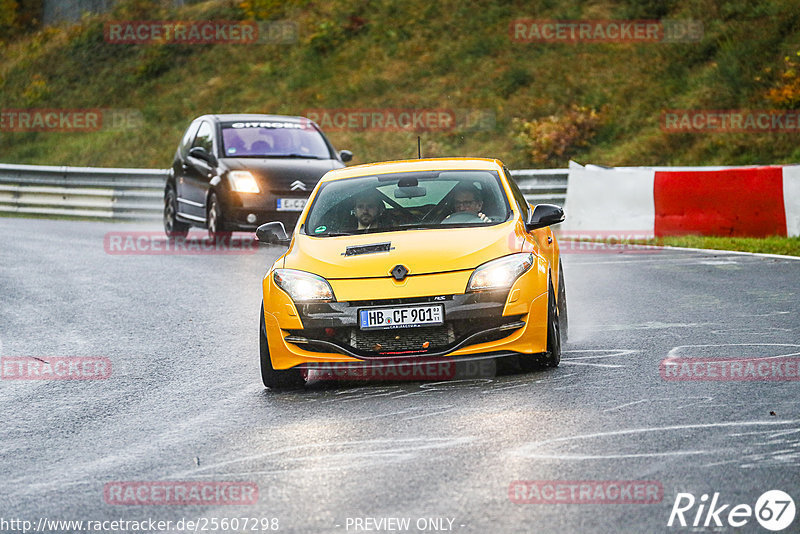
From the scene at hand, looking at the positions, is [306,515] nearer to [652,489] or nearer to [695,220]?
[652,489]

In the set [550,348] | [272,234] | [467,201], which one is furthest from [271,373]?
[467,201]

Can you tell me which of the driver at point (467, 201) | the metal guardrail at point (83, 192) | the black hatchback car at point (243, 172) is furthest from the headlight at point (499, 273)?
the metal guardrail at point (83, 192)

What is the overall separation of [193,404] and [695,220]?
11789 mm

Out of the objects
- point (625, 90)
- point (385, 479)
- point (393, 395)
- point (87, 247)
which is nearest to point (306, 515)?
point (385, 479)

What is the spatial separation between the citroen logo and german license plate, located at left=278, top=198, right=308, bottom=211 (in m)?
10.0

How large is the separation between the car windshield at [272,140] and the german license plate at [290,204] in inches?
54.1

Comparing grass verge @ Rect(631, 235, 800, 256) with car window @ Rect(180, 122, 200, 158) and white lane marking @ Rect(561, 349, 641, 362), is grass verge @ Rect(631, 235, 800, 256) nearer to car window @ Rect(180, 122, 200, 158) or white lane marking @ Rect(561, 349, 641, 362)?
car window @ Rect(180, 122, 200, 158)

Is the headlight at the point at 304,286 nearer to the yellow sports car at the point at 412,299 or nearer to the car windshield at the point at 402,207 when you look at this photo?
the yellow sports car at the point at 412,299

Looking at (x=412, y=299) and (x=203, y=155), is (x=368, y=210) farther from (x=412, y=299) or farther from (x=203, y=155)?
(x=203, y=155)

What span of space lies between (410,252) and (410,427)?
65.1 inches

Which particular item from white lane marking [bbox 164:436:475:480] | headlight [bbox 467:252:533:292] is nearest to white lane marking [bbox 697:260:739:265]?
headlight [bbox 467:252:533:292]

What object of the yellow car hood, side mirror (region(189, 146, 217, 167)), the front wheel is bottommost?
the front wheel

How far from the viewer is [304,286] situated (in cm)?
837

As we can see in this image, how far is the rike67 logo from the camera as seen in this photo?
5043mm
